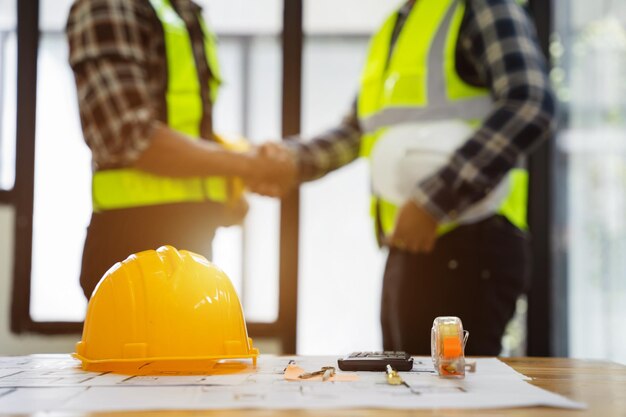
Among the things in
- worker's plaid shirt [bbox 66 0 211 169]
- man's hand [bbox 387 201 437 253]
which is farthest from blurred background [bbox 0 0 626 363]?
man's hand [bbox 387 201 437 253]

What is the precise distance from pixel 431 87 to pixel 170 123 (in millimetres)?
717

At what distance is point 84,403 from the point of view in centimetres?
72

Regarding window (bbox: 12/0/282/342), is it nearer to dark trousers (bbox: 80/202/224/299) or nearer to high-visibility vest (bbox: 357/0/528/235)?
dark trousers (bbox: 80/202/224/299)

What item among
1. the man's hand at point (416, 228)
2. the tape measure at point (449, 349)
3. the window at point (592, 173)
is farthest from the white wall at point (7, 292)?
the tape measure at point (449, 349)

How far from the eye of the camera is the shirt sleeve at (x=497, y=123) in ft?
5.57

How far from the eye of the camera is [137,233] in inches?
78.6

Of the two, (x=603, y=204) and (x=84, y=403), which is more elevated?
(x=603, y=204)

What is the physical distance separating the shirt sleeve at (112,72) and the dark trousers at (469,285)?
2.54ft

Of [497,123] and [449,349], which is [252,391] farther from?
[497,123]

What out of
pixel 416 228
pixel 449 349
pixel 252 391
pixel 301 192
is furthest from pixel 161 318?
pixel 301 192

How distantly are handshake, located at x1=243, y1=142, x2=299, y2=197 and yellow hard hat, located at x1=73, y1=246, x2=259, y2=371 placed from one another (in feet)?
4.11

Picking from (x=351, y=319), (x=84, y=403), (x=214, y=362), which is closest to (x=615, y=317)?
(x=351, y=319)

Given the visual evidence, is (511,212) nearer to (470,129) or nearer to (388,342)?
(470,129)

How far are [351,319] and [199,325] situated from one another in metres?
1.97
